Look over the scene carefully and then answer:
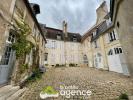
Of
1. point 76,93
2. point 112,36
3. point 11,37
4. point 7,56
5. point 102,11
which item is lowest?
point 76,93

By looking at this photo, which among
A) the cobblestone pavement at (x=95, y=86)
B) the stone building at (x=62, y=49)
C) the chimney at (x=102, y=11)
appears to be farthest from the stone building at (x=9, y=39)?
the chimney at (x=102, y=11)

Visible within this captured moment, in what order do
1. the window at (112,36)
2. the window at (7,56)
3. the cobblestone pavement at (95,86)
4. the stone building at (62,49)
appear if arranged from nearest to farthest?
1. the cobblestone pavement at (95,86)
2. the window at (7,56)
3. the window at (112,36)
4. the stone building at (62,49)

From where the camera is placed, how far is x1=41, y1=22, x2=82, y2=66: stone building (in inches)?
714

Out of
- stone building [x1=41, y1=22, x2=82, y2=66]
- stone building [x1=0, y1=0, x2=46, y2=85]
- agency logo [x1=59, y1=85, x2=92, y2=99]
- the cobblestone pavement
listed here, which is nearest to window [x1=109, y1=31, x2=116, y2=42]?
the cobblestone pavement

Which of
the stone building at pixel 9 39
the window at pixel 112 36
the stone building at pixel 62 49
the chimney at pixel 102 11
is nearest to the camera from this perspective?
the stone building at pixel 9 39

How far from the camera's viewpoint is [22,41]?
16.2 feet

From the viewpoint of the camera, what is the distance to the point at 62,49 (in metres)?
19.4

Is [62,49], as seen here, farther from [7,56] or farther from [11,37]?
[7,56]

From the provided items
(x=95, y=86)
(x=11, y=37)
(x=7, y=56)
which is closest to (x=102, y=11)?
(x=95, y=86)

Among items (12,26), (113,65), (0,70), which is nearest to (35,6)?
(12,26)

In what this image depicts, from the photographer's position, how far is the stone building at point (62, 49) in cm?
1813

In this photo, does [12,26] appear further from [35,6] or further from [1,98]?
[35,6]

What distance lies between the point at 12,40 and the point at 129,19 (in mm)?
5651

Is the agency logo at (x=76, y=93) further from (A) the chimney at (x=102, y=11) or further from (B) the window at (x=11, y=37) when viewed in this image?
(A) the chimney at (x=102, y=11)
